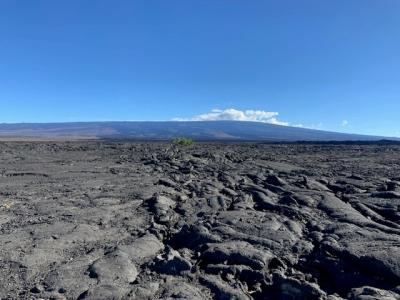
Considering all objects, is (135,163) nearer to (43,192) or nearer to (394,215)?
(43,192)

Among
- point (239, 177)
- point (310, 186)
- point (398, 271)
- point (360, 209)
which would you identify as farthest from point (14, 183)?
point (398, 271)

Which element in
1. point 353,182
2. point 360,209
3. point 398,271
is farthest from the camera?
point 353,182

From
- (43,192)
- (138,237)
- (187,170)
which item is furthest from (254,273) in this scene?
(187,170)

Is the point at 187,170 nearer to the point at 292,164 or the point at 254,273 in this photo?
the point at 292,164

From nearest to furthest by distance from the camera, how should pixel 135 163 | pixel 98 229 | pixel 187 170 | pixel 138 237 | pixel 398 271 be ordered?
pixel 398 271, pixel 138 237, pixel 98 229, pixel 187 170, pixel 135 163

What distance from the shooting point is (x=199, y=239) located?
8.42m

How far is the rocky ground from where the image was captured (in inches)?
252

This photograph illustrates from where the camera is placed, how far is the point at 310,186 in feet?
49.0

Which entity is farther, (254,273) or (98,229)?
(98,229)

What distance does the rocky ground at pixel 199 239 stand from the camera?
21.0 feet

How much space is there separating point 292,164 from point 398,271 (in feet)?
55.8

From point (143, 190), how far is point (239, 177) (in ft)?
14.2

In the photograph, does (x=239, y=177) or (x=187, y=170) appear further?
(x=187, y=170)

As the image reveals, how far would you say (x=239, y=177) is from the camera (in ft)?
56.1
